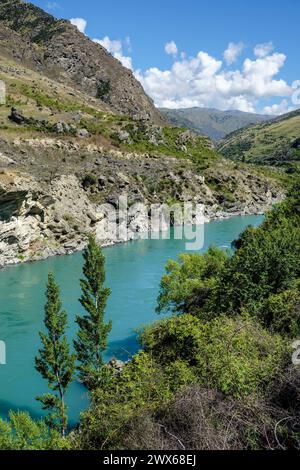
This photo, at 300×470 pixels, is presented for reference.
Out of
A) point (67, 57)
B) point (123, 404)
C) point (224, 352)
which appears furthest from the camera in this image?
point (67, 57)

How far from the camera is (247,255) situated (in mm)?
28344

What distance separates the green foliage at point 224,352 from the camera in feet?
46.5

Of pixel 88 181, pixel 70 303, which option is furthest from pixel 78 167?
pixel 70 303

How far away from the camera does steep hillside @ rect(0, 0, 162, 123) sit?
6294 inches

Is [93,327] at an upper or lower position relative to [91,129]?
lower

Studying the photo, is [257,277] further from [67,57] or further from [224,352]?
[67,57]

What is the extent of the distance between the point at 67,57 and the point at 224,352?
565 ft

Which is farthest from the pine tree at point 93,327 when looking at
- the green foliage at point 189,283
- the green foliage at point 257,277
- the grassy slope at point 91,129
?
the grassy slope at point 91,129

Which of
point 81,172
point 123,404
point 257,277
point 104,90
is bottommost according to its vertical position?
point 123,404

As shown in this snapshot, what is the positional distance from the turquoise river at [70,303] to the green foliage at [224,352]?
8.62 m

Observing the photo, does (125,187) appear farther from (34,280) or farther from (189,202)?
(34,280)

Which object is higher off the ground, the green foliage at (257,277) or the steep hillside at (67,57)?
the steep hillside at (67,57)

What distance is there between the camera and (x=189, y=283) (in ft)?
115

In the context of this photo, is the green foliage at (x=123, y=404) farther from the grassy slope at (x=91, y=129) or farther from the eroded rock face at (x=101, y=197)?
the grassy slope at (x=91, y=129)
